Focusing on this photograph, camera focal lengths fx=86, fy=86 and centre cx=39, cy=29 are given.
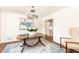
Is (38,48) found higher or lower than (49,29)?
lower

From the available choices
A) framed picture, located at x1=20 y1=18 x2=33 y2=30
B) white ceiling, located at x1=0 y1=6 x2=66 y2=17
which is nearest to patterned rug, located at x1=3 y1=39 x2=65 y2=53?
framed picture, located at x1=20 y1=18 x2=33 y2=30

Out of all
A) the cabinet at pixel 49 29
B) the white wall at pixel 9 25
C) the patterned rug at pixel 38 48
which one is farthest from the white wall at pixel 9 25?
the cabinet at pixel 49 29

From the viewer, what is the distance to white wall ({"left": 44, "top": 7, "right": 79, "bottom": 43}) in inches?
52.9

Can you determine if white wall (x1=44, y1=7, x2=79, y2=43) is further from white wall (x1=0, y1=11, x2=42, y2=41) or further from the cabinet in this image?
white wall (x1=0, y1=11, x2=42, y2=41)

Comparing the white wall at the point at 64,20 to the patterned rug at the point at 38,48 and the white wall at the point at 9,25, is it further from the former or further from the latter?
the white wall at the point at 9,25

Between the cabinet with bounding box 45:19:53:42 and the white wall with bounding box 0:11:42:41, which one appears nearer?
the white wall with bounding box 0:11:42:41

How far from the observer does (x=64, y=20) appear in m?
1.38

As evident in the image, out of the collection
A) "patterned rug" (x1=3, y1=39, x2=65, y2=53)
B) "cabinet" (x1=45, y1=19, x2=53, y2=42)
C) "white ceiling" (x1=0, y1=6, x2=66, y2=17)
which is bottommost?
"patterned rug" (x1=3, y1=39, x2=65, y2=53)

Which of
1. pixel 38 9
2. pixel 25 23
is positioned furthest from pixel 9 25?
pixel 38 9

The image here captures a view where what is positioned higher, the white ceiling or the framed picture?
the white ceiling

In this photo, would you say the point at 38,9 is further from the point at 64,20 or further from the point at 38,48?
the point at 38,48

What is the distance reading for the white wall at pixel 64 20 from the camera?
Answer: 4.41 feet

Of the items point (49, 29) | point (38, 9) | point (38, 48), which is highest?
point (38, 9)
